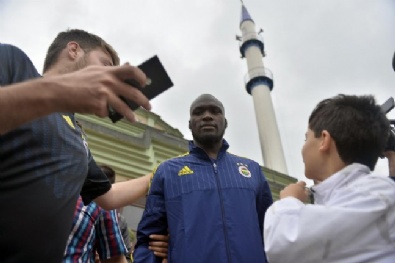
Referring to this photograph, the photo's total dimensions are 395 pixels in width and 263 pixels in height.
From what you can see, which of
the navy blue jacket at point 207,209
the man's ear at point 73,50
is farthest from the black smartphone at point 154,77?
the navy blue jacket at point 207,209

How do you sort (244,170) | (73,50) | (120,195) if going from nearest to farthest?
(73,50) < (120,195) < (244,170)

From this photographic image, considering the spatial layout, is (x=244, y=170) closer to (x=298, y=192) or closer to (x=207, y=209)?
(x=207, y=209)

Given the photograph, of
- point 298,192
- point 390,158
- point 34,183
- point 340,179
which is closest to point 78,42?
point 34,183

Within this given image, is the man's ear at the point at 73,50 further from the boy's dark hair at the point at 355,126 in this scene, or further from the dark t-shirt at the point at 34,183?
the boy's dark hair at the point at 355,126

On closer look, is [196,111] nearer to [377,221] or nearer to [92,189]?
[92,189]

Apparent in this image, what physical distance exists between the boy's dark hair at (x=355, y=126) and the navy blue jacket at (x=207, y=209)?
0.72 m

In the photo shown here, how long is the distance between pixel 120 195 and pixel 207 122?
96cm

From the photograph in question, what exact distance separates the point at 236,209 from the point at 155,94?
1300 mm

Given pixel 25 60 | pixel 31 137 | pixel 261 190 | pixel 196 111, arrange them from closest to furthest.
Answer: pixel 31 137, pixel 25 60, pixel 261 190, pixel 196 111

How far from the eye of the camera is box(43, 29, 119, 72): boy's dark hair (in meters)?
2.10

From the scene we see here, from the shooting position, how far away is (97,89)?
1088 mm

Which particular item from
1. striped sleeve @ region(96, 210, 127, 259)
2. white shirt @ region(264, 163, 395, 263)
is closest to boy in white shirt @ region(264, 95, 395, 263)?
white shirt @ region(264, 163, 395, 263)

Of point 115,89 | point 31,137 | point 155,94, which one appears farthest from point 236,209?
point 115,89

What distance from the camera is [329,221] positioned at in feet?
5.52
